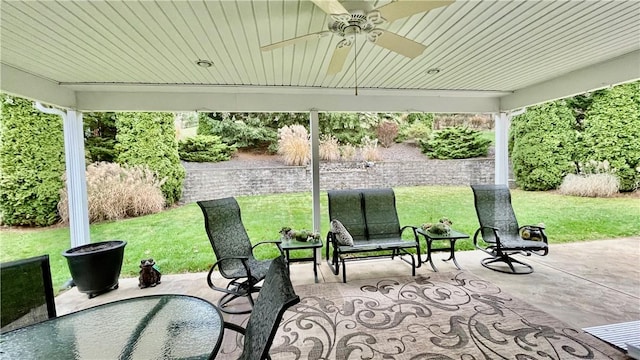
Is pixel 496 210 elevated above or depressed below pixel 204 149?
below

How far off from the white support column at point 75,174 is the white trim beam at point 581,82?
22.2ft

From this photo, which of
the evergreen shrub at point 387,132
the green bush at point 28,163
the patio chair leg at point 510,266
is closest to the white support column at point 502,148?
the patio chair leg at point 510,266

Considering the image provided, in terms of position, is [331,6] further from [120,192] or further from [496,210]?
[120,192]

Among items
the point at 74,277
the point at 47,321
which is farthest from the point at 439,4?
the point at 74,277

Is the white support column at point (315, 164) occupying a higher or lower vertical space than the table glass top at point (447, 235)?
higher

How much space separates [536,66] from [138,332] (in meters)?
4.77

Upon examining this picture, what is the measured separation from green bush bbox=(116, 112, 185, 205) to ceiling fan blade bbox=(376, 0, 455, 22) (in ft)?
17.1

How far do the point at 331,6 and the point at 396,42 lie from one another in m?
0.69

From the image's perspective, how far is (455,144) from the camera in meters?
7.23

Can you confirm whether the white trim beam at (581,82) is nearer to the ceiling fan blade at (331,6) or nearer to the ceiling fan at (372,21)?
the ceiling fan at (372,21)

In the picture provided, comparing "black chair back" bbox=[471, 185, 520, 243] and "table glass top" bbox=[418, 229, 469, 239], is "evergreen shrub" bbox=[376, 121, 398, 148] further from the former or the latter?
"table glass top" bbox=[418, 229, 469, 239]

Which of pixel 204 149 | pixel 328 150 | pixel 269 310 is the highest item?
pixel 204 149

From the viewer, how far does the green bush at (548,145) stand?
6.86 m

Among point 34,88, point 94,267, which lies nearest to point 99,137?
point 34,88
